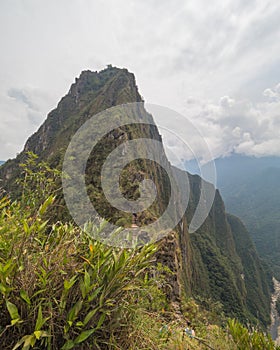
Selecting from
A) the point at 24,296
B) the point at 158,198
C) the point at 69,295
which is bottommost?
the point at 158,198

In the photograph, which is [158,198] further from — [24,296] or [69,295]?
[24,296]

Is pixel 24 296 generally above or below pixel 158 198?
above

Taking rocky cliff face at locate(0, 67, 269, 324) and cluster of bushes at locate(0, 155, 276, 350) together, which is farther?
rocky cliff face at locate(0, 67, 269, 324)

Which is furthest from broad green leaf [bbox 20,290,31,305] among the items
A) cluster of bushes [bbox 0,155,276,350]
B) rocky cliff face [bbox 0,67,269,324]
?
rocky cliff face [bbox 0,67,269,324]

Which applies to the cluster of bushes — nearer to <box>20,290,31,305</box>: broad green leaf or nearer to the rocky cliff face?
<box>20,290,31,305</box>: broad green leaf

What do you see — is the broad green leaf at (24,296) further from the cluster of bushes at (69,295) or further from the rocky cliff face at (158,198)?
the rocky cliff face at (158,198)

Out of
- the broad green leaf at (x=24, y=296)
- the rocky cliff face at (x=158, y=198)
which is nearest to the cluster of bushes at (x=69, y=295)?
the broad green leaf at (x=24, y=296)

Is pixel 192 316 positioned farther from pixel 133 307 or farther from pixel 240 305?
pixel 240 305

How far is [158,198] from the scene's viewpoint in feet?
99.3

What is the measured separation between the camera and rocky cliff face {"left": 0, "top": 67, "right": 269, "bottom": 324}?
14.6m

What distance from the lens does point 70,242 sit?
1727 millimetres

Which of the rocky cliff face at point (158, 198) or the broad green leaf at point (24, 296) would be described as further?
the rocky cliff face at point (158, 198)

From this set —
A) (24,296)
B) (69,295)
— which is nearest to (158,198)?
(69,295)

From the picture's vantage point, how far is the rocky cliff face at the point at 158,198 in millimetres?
14570
